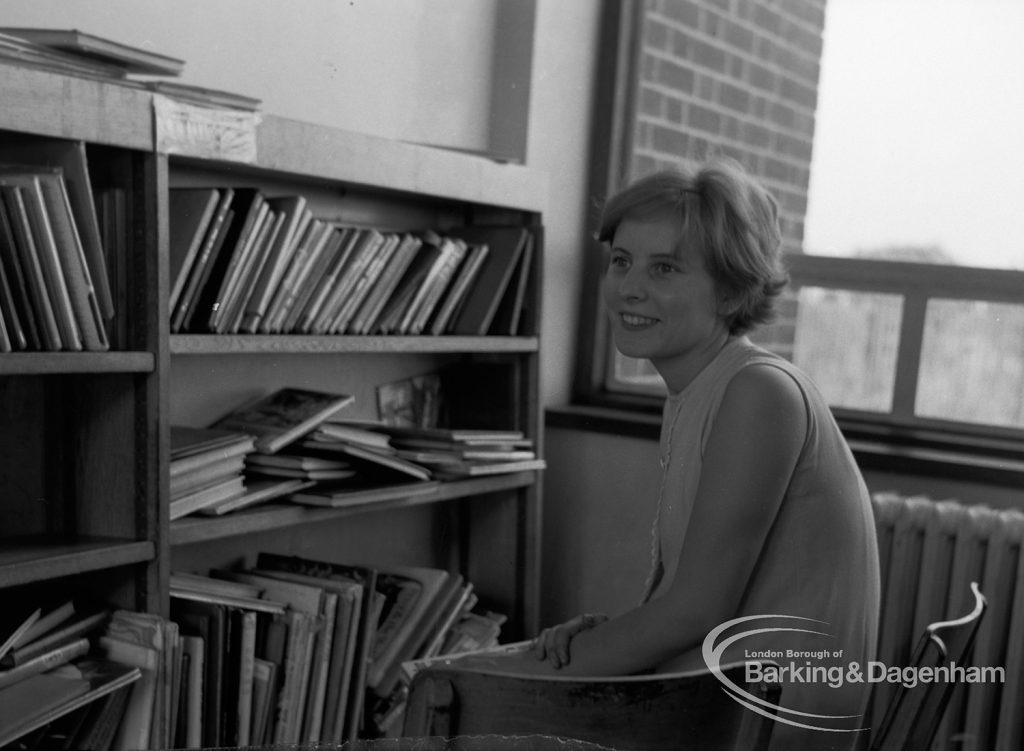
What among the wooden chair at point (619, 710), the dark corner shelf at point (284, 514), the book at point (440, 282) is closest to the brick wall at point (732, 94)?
the book at point (440, 282)

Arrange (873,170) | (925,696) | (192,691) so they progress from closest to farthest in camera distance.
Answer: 1. (925,696)
2. (192,691)
3. (873,170)

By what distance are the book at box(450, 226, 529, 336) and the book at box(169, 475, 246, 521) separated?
2.30 ft

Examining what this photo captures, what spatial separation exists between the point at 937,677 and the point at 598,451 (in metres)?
1.98

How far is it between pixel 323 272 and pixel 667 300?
0.80 metres

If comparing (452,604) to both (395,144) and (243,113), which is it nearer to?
(395,144)

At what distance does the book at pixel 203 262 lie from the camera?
74.1 inches

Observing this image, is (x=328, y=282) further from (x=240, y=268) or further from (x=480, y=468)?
(x=480, y=468)

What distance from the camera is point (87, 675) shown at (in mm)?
1695

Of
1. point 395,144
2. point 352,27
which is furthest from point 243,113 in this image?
point 352,27

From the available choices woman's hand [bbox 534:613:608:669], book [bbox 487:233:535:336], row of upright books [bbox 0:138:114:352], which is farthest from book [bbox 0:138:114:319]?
book [bbox 487:233:535:336]

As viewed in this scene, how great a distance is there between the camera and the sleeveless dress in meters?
1.42

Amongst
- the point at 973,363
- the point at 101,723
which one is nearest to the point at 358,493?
the point at 101,723

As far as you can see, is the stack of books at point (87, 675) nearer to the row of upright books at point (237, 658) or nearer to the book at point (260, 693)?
the row of upright books at point (237, 658)

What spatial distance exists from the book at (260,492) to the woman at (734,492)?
0.66 meters
